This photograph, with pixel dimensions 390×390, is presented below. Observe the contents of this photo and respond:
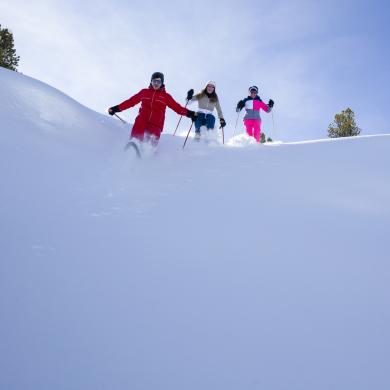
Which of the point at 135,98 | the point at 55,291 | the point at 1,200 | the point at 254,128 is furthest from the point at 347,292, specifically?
the point at 254,128

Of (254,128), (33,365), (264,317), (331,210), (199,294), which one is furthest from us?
(254,128)

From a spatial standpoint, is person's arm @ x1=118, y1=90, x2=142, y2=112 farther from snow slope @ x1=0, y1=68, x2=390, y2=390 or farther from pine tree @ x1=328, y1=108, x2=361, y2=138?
pine tree @ x1=328, y1=108, x2=361, y2=138

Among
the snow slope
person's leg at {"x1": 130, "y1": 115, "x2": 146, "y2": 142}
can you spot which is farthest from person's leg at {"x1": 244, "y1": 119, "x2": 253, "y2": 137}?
the snow slope

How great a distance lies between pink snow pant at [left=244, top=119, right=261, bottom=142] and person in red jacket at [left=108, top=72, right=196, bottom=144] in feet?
10.2

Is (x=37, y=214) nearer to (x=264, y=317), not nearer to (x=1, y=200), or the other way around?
(x=1, y=200)

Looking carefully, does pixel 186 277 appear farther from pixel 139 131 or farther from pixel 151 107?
pixel 151 107

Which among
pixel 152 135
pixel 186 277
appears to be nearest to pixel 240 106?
pixel 152 135

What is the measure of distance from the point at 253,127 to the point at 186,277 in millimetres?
7737

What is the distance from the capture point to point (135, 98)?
22.1ft

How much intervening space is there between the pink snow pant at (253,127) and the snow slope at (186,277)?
4.94 m

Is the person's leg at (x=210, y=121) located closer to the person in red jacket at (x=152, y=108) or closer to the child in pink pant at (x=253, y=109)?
the child in pink pant at (x=253, y=109)

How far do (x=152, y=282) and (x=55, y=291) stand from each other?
0.59 meters

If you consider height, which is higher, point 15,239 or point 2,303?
point 15,239

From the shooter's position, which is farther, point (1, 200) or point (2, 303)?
point (1, 200)
